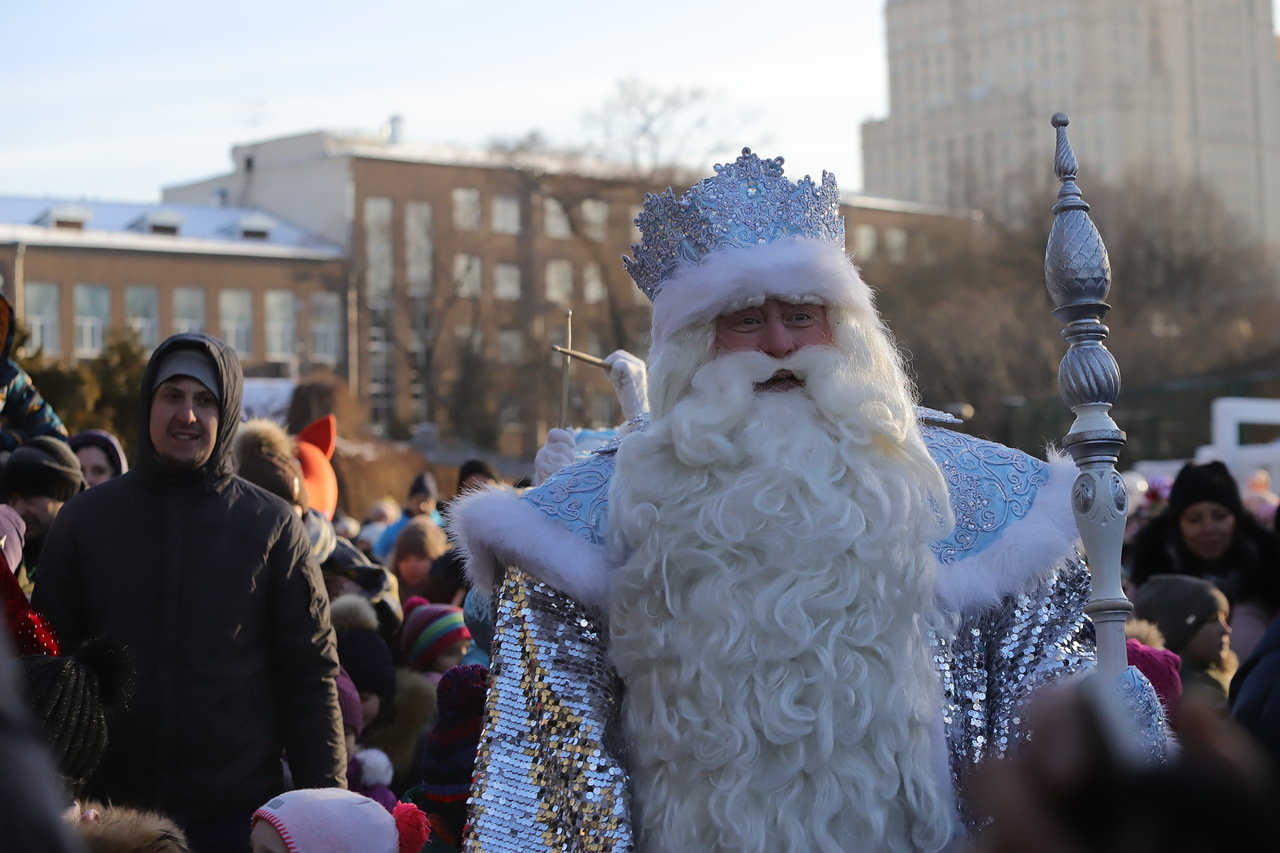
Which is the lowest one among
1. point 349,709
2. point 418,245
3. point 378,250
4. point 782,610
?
point 349,709

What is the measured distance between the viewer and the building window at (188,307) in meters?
50.8

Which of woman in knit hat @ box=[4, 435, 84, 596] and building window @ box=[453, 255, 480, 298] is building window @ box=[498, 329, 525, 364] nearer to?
building window @ box=[453, 255, 480, 298]

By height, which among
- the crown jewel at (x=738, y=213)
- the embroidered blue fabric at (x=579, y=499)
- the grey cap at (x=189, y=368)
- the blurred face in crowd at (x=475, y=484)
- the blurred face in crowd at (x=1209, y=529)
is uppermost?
the crown jewel at (x=738, y=213)

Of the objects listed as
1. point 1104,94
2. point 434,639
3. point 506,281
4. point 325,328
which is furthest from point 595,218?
point 1104,94

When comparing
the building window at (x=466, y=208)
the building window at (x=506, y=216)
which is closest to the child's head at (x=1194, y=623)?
the building window at (x=466, y=208)

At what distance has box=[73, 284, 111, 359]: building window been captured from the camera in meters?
49.4

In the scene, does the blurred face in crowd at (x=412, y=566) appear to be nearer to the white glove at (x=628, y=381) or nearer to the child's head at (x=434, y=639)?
the child's head at (x=434, y=639)

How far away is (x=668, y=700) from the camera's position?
3.24m

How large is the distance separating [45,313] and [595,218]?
17.5 m

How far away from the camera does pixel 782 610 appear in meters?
3.19

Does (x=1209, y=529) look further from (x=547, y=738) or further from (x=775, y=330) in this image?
(x=547, y=738)

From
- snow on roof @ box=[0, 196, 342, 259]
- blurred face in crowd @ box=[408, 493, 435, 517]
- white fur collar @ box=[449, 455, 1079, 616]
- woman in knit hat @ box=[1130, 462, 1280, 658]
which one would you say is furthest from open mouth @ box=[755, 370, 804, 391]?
snow on roof @ box=[0, 196, 342, 259]

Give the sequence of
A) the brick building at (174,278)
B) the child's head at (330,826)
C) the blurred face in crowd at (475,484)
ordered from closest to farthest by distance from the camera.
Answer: the child's head at (330,826)
the blurred face in crowd at (475,484)
the brick building at (174,278)

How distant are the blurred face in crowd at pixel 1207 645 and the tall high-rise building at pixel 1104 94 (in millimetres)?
82959
